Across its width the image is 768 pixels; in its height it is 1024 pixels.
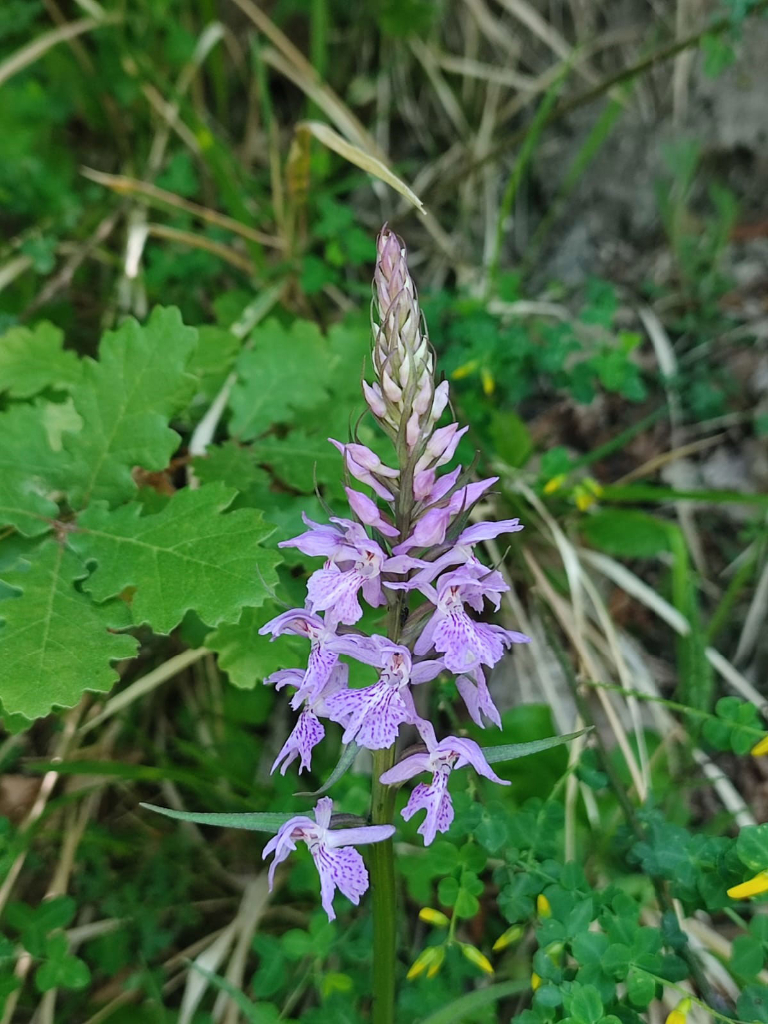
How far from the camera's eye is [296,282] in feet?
9.70

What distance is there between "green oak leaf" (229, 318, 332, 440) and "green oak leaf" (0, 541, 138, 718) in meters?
0.57

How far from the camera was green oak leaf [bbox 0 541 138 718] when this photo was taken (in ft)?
4.68

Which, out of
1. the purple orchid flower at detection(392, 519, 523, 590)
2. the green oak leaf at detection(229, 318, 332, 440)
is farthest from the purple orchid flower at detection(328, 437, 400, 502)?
the green oak leaf at detection(229, 318, 332, 440)

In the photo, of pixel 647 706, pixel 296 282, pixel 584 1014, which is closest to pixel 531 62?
pixel 296 282

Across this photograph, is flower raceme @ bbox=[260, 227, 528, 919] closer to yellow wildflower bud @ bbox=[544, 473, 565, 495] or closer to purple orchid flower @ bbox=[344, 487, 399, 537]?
purple orchid flower @ bbox=[344, 487, 399, 537]

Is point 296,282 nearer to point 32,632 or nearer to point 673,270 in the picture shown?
point 673,270

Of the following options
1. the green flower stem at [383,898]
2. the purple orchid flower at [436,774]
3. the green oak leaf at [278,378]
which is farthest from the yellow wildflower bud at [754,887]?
the green oak leaf at [278,378]

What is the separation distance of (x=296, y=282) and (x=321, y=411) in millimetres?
1070

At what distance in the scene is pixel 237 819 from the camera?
3.95 feet

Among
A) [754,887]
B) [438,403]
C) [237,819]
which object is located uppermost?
[438,403]

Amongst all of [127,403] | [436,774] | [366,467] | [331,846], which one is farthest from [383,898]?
[127,403]

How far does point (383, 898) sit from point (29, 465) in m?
1.14

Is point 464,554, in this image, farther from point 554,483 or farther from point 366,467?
point 554,483

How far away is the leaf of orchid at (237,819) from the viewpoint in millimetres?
1180
